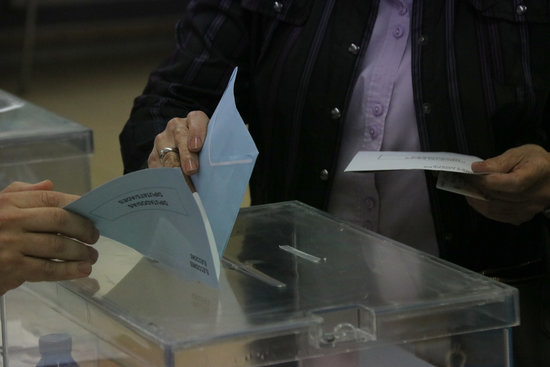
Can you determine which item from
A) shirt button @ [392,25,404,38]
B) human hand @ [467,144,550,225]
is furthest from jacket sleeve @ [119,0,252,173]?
human hand @ [467,144,550,225]

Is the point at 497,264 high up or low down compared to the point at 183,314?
up

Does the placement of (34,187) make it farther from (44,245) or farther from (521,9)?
(521,9)

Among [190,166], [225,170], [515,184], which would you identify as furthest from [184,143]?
[515,184]

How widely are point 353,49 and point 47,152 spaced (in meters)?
0.60

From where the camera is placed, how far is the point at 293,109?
173 cm

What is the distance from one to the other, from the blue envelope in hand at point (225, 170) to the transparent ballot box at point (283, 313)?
3.4 inches

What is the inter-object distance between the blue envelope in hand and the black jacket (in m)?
0.55

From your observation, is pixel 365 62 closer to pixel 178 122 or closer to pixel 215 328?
pixel 178 122

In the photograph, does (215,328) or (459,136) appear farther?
(459,136)

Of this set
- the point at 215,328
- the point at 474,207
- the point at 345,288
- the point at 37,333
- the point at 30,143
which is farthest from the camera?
the point at 30,143

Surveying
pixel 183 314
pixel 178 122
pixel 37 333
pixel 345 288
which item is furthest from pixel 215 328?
pixel 178 122

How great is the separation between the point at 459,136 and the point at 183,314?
28.9 inches

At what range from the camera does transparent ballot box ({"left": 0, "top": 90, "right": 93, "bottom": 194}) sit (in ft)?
6.21

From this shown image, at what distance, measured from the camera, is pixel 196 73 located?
1800mm
